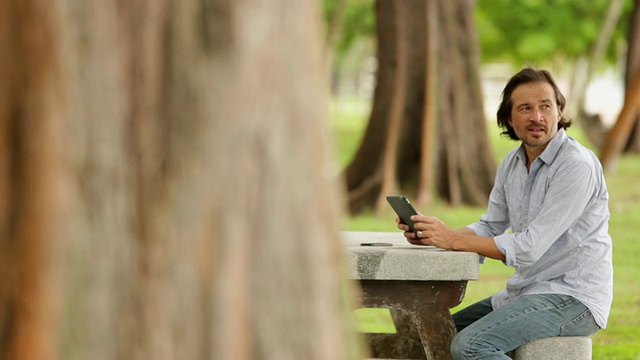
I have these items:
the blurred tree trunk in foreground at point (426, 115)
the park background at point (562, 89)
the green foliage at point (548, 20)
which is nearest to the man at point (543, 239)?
the park background at point (562, 89)

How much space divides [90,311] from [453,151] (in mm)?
12273

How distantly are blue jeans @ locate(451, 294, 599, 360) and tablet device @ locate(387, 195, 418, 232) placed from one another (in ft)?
1.80

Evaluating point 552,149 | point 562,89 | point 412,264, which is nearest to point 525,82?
point 552,149

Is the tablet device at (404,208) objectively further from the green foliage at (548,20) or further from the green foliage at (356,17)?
the green foliage at (356,17)

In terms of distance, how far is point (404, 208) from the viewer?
4906mm

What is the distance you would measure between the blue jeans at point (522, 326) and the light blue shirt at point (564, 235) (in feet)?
0.16

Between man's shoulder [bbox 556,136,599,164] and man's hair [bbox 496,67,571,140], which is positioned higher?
man's hair [bbox 496,67,571,140]

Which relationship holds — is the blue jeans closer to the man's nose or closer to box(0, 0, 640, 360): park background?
the man's nose

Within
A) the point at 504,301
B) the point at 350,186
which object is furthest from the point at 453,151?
the point at 504,301

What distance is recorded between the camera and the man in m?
4.61

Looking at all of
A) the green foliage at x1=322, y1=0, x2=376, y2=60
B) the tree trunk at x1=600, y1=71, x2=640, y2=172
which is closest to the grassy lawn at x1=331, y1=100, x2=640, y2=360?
the tree trunk at x1=600, y1=71, x2=640, y2=172

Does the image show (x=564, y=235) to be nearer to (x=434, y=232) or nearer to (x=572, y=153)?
(x=572, y=153)

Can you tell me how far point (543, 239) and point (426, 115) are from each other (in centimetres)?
1009

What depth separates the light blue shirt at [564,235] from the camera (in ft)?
15.2
